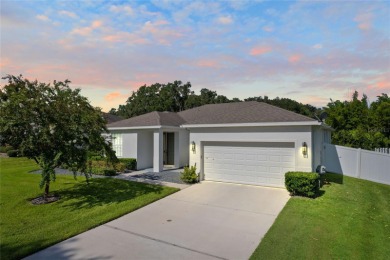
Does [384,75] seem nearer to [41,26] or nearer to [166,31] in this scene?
[166,31]

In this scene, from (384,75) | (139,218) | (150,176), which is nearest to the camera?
(139,218)

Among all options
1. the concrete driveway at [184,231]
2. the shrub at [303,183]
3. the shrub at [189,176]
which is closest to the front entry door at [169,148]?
the shrub at [189,176]

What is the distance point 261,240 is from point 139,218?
361 cm

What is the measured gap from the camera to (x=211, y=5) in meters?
10.4

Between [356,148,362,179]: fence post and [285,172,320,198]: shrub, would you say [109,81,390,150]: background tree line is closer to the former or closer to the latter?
[356,148,362,179]: fence post

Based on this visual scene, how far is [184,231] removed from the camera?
6.57 m

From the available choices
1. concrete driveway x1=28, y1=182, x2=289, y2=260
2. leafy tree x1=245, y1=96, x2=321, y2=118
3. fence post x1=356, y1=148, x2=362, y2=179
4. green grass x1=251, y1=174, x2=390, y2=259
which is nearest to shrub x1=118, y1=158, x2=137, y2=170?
concrete driveway x1=28, y1=182, x2=289, y2=260

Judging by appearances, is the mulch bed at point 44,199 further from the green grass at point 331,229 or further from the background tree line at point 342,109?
the background tree line at point 342,109

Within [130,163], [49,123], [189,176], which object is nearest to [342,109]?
[189,176]

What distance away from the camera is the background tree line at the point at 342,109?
18.9m

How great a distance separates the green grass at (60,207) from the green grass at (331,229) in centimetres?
467

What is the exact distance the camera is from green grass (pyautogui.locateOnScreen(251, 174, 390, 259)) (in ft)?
17.8

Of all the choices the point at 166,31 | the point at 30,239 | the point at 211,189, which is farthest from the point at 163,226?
the point at 166,31

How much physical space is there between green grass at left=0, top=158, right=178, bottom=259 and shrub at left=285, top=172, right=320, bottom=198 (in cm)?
484
